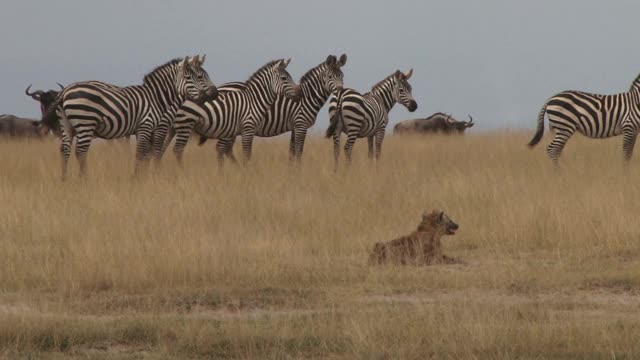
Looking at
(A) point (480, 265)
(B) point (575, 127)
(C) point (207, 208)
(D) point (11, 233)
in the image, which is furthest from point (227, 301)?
(B) point (575, 127)

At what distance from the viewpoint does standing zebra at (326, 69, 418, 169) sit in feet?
64.5

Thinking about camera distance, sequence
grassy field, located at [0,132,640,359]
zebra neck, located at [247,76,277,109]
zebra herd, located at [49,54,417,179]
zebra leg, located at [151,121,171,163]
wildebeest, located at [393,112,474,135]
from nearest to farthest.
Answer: grassy field, located at [0,132,640,359] → zebra herd, located at [49,54,417,179] → zebra leg, located at [151,121,171,163] → zebra neck, located at [247,76,277,109] → wildebeest, located at [393,112,474,135]

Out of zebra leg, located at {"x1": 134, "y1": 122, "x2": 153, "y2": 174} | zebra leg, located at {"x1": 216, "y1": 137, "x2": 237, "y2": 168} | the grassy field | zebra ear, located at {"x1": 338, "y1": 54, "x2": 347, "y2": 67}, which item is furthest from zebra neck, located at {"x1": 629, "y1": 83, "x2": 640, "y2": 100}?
zebra leg, located at {"x1": 134, "y1": 122, "x2": 153, "y2": 174}

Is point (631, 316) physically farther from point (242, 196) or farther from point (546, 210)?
point (242, 196)

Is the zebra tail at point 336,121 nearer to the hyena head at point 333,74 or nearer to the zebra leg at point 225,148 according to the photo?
the hyena head at point 333,74

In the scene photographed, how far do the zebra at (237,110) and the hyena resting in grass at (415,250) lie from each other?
803cm

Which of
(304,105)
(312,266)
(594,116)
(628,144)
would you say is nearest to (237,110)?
(304,105)

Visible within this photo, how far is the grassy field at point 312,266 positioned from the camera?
7.43m

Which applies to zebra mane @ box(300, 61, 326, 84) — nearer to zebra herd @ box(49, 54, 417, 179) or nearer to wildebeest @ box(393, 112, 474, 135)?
zebra herd @ box(49, 54, 417, 179)

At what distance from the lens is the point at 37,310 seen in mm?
8695

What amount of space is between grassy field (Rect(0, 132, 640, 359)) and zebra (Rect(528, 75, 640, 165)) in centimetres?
108

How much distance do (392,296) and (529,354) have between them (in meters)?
2.29

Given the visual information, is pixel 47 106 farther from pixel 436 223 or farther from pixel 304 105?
pixel 436 223

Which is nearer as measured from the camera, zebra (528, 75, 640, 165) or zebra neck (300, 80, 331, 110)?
zebra (528, 75, 640, 165)
